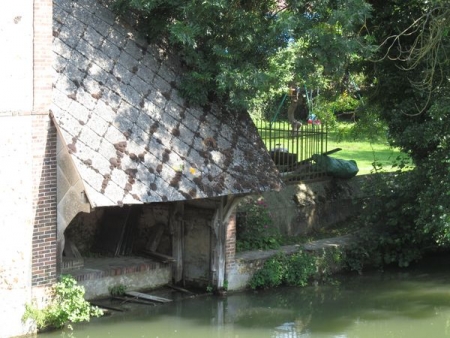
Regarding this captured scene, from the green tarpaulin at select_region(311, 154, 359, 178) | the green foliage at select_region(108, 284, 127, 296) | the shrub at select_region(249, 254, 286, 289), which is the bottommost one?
the green foliage at select_region(108, 284, 127, 296)

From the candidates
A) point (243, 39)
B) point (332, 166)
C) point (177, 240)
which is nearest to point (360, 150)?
point (332, 166)

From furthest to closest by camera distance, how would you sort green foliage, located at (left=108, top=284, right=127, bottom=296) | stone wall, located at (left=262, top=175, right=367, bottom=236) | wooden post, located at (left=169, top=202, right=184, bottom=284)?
stone wall, located at (left=262, top=175, right=367, bottom=236), wooden post, located at (left=169, top=202, right=184, bottom=284), green foliage, located at (left=108, top=284, right=127, bottom=296)

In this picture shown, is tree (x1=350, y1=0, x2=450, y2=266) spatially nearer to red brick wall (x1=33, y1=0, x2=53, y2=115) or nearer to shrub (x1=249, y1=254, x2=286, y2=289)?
shrub (x1=249, y1=254, x2=286, y2=289)

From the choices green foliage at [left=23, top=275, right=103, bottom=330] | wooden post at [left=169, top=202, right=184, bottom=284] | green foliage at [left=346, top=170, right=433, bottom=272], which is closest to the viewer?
green foliage at [left=23, top=275, right=103, bottom=330]

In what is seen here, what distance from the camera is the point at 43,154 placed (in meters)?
12.8

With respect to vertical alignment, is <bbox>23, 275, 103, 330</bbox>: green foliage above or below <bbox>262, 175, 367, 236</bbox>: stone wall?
below

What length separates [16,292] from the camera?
1259cm

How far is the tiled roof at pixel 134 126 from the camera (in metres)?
13.1

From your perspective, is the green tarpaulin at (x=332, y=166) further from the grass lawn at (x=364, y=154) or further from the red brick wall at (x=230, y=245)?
the red brick wall at (x=230, y=245)

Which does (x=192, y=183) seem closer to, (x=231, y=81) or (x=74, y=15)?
(x=231, y=81)

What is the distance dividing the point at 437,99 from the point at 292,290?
14.3 feet

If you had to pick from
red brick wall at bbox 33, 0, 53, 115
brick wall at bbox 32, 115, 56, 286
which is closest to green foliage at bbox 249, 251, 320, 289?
brick wall at bbox 32, 115, 56, 286

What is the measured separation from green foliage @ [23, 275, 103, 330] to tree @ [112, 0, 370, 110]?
392cm

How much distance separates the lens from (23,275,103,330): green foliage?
1291 cm
